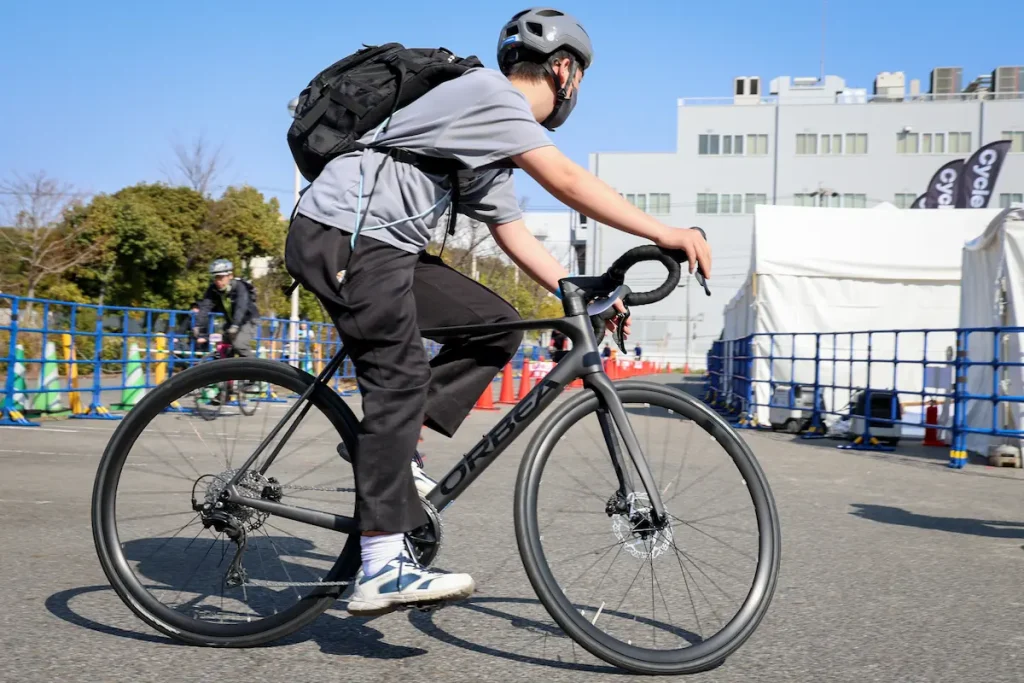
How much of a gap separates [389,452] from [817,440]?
1135cm

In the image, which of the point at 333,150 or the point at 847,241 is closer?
the point at 333,150

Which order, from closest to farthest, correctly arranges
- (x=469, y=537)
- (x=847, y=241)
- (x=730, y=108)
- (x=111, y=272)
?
(x=469, y=537)
(x=847, y=241)
(x=111, y=272)
(x=730, y=108)

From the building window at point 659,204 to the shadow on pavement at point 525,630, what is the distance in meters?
72.1

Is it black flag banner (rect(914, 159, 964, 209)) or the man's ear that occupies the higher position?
black flag banner (rect(914, 159, 964, 209))

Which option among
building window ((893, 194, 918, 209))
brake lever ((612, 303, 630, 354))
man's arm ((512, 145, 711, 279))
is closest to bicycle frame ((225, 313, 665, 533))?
brake lever ((612, 303, 630, 354))

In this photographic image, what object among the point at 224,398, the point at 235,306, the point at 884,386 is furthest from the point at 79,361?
the point at 884,386

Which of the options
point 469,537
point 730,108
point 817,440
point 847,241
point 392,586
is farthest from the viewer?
point 730,108

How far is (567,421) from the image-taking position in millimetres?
2900

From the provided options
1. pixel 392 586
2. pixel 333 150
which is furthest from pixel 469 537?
pixel 333 150

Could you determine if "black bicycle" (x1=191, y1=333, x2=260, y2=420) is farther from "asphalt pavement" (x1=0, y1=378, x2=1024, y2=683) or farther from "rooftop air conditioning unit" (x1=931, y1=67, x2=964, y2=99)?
"rooftop air conditioning unit" (x1=931, y1=67, x2=964, y2=99)

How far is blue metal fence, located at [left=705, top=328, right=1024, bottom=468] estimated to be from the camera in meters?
11.0

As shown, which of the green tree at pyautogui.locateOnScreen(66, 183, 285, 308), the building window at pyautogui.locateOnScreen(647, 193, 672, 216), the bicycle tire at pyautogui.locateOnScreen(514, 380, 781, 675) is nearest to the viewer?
the bicycle tire at pyautogui.locateOnScreen(514, 380, 781, 675)

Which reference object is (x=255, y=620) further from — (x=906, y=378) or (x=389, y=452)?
(x=906, y=378)

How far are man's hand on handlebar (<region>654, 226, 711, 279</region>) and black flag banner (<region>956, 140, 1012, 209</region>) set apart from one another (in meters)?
27.0
